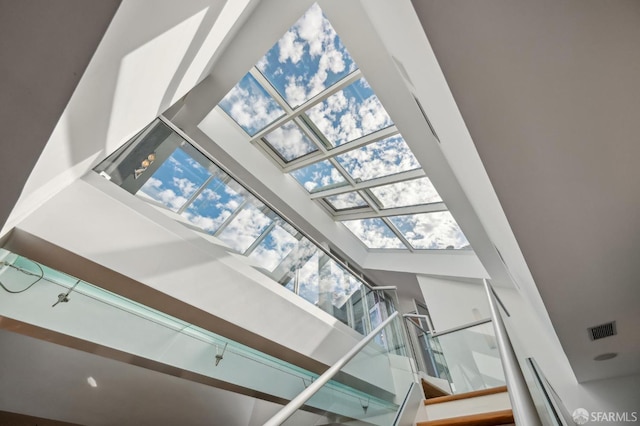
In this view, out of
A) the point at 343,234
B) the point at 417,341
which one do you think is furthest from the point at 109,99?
the point at 343,234

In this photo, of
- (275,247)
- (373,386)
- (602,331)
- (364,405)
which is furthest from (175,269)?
(602,331)

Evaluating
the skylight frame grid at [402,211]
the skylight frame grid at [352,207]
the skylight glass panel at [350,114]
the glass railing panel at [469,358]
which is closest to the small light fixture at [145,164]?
the skylight glass panel at [350,114]

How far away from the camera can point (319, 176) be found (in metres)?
6.93

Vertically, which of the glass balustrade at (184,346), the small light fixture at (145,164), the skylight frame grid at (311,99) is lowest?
the glass balustrade at (184,346)

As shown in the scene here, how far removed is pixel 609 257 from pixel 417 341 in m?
3.66

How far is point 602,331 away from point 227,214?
16.7ft

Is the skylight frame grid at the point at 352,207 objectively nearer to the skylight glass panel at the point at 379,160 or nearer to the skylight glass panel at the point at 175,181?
the skylight glass panel at the point at 379,160

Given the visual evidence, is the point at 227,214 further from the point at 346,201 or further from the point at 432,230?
the point at 432,230

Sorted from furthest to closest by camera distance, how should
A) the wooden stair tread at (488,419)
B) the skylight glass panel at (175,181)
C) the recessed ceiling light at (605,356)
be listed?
the recessed ceiling light at (605,356) → the skylight glass panel at (175,181) → the wooden stair tread at (488,419)

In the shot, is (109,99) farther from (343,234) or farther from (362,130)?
(343,234)

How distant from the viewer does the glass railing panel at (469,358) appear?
3.67 m

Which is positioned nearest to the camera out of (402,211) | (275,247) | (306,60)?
(275,247)

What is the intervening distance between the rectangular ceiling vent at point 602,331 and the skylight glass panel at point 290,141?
206 inches

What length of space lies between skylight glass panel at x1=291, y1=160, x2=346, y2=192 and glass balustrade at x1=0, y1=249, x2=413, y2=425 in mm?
3600
